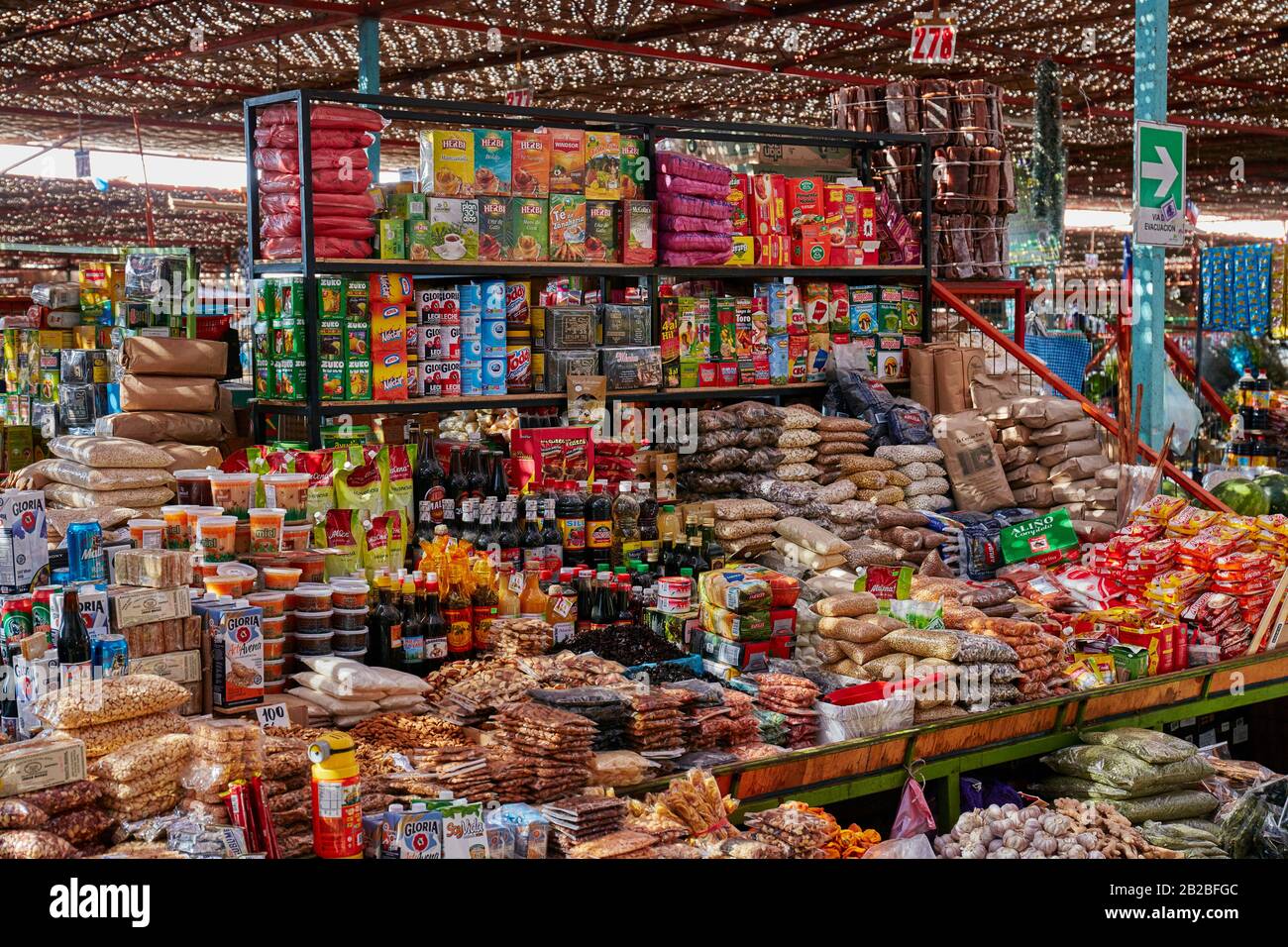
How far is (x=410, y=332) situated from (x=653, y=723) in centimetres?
246

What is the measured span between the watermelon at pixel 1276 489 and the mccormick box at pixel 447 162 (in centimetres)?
477

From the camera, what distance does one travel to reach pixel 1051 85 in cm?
956

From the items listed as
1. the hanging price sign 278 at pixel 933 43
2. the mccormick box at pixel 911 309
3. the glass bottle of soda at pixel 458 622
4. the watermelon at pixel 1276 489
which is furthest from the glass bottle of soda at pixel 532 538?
the hanging price sign 278 at pixel 933 43

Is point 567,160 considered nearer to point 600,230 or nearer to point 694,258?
point 600,230

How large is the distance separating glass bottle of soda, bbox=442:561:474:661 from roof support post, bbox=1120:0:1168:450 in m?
5.06

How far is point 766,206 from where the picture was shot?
21.8 feet

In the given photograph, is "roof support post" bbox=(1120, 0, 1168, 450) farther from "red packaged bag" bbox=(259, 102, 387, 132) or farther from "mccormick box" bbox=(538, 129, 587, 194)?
"red packaged bag" bbox=(259, 102, 387, 132)

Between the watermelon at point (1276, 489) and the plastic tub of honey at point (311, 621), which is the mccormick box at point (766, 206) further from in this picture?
the plastic tub of honey at point (311, 621)

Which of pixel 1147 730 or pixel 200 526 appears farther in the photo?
pixel 1147 730

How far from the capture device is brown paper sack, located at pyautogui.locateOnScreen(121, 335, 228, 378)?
18.3ft

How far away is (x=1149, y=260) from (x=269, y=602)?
597 cm
